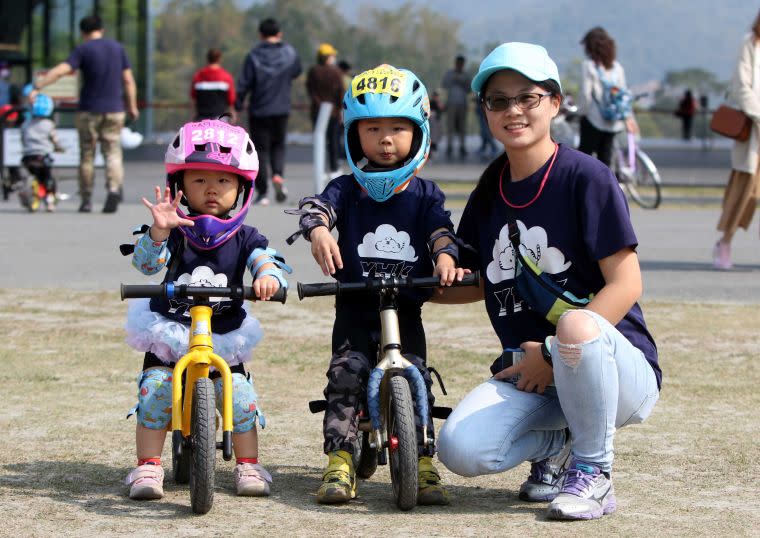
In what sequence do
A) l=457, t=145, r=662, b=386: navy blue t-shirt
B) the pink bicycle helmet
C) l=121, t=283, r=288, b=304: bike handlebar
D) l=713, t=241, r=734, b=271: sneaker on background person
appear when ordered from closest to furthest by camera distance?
l=121, t=283, r=288, b=304: bike handlebar, l=457, t=145, r=662, b=386: navy blue t-shirt, the pink bicycle helmet, l=713, t=241, r=734, b=271: sneaker on background person

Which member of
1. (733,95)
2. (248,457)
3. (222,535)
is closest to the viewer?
(222,535)

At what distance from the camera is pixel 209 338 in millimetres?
4996

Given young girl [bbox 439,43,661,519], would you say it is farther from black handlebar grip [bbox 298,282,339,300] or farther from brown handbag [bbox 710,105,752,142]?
brown handbag [bbox 710,105,752,142]

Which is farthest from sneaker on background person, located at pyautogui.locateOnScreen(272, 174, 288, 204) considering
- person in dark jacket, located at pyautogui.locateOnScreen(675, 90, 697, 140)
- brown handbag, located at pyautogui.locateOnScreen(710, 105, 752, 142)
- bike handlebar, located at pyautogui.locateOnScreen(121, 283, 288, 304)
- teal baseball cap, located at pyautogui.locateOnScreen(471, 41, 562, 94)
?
person in dark jacket, located at pyautogui.locateOnScreen(675, 90, 697, 140)

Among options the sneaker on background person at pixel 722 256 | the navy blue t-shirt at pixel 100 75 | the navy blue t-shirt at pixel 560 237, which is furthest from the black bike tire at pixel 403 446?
the navy blue t-shirt at pixel 100 75

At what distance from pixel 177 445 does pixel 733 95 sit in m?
7.21

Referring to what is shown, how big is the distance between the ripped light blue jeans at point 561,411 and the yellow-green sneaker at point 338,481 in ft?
1.02

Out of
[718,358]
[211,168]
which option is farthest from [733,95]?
[211,168]

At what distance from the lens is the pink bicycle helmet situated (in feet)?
17.0

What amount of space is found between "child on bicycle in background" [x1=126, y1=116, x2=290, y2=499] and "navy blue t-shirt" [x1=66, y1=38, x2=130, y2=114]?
11.0 m

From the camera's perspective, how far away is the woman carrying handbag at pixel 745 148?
36.2 ft

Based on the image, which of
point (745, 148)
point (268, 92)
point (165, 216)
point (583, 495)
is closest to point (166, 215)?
point (165, 216)

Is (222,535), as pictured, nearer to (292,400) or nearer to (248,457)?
(248,457)

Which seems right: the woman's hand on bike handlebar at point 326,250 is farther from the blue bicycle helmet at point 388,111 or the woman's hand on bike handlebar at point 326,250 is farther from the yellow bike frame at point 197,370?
the yellow bike frame at point 197,370
